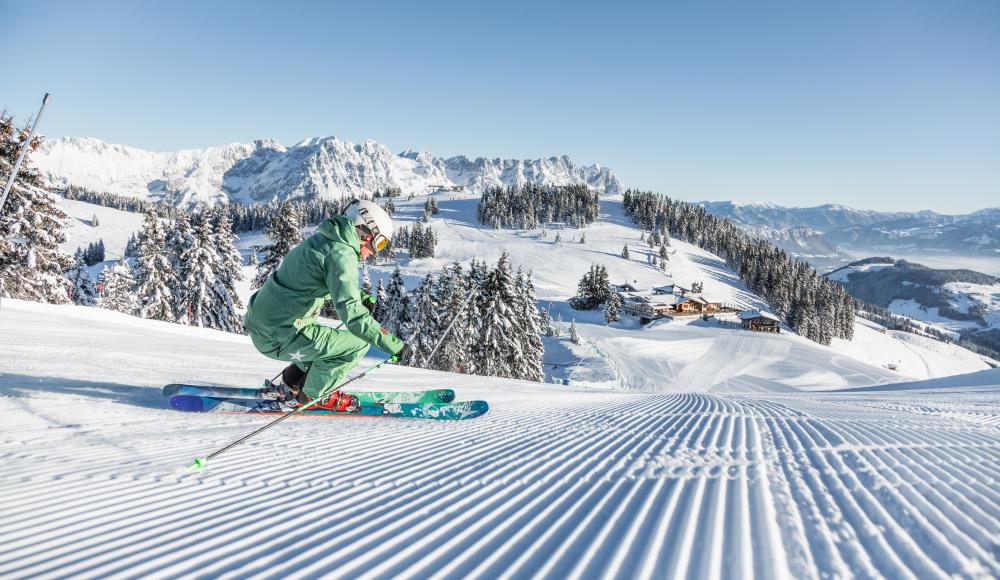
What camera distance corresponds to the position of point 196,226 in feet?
95.2

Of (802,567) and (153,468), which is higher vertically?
(802,567)

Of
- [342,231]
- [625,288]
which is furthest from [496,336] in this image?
[625,288]

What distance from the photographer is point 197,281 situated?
94.3 ft

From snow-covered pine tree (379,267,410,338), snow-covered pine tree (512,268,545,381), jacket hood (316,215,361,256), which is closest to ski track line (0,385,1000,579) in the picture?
jacket hood (316,215,361,256)

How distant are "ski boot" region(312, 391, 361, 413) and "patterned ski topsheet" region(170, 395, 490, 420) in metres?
0.04

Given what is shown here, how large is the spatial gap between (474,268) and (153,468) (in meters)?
31.1

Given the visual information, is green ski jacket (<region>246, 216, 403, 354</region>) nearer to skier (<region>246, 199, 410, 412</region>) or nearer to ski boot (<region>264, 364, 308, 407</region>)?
skier (<region>246, 199, 410, 412</region>)

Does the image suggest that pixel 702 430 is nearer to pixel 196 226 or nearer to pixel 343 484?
pixel 343 484

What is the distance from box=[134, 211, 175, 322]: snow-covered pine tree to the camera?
91.0ft

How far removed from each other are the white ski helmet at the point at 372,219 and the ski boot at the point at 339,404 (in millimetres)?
1942

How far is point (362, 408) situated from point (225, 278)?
30.3 m

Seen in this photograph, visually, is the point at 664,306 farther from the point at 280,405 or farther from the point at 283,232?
the point at 280,405

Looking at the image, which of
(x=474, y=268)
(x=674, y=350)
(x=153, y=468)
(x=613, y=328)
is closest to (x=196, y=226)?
(x=474, y=268)

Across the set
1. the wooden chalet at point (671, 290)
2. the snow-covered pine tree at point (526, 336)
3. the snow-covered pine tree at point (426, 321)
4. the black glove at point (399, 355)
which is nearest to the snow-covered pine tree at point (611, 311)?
the wooden chalet at point (671, 290)
